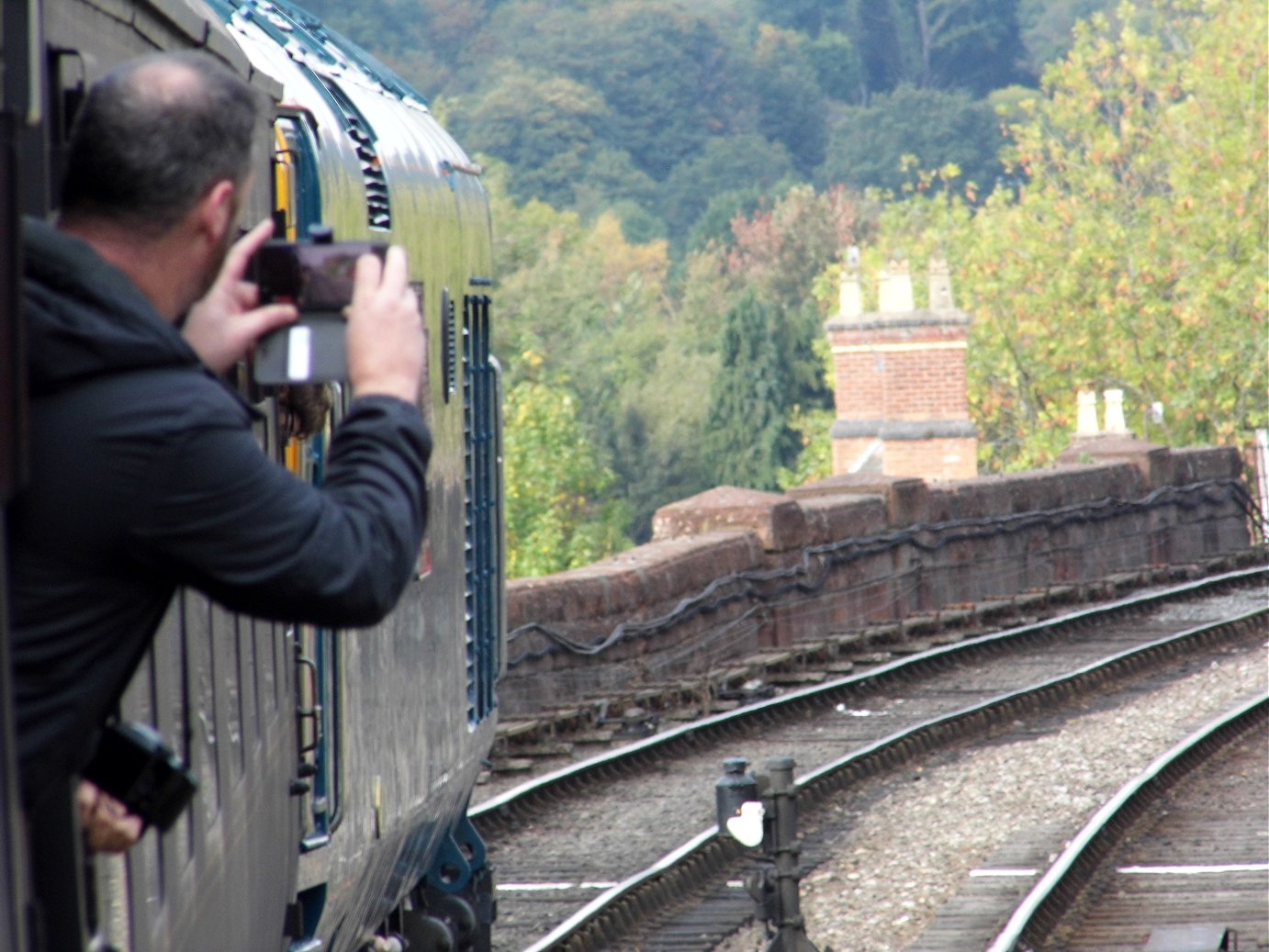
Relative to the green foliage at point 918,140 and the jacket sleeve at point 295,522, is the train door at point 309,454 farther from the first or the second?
the green foliage at point 918,140

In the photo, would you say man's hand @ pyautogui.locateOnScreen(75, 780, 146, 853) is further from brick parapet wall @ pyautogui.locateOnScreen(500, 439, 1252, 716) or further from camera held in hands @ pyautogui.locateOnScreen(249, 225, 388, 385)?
brick parapet wall @ pyautogui.locateOnScreen(500, 439, 1252, 716)

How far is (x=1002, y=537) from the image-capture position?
20688mm

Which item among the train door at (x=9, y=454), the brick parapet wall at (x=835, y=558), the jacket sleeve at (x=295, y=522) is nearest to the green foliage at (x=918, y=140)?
the brick parapet wall at (x=835, y=558)

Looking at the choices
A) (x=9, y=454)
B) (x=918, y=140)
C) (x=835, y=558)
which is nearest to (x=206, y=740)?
(x=9, y=454)

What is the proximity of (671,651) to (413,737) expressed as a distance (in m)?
9.44

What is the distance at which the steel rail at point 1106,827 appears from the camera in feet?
25.5

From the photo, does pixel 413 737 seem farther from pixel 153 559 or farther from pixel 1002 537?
pixel 1002 537

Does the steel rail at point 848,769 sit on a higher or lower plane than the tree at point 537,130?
lower

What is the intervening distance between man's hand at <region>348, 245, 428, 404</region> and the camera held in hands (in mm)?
19

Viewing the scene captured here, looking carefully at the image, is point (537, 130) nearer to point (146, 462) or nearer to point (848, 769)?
point (848, 769)

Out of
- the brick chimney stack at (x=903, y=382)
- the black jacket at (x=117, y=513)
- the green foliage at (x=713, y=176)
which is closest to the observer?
the black jacket at (x=117, y=513)

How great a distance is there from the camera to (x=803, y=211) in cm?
8538

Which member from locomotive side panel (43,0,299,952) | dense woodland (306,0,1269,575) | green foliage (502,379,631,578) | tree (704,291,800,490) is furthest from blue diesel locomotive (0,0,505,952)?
tree (704,291,800,490)

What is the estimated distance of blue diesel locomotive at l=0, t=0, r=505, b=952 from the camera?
2674 millimetres
